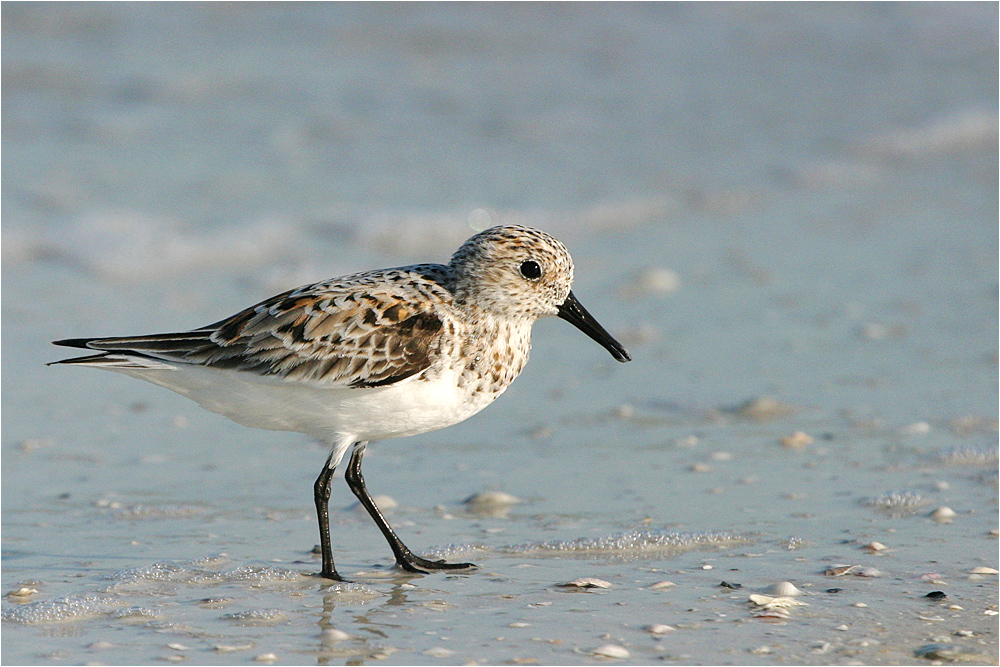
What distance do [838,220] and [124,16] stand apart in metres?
7.52

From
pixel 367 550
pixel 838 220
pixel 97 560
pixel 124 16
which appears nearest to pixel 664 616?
pixel 367 550

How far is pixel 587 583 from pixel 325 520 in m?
1.04

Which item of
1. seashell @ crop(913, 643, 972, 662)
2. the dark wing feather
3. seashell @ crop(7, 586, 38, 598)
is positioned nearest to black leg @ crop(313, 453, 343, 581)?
the dark wing feather

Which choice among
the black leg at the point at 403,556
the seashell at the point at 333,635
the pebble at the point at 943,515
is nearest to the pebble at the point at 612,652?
the seashell at the point at 333,635

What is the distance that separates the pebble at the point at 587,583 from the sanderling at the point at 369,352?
526 mm

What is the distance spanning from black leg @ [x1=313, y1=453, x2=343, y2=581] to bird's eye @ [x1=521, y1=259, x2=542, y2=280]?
1041 millimetres

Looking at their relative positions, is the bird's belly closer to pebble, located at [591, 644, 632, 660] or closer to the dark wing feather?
the dark wing feather

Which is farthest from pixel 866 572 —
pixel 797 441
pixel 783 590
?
pixel 797 441

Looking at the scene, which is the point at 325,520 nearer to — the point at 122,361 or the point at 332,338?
the point at 332,338

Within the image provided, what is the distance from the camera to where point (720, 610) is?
4395 mm

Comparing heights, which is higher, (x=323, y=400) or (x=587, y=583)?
(x=323, y=400)

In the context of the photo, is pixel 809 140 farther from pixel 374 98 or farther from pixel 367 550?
pixel 367 550

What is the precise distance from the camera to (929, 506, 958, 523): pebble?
17.4 ft

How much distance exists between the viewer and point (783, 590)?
448cm
